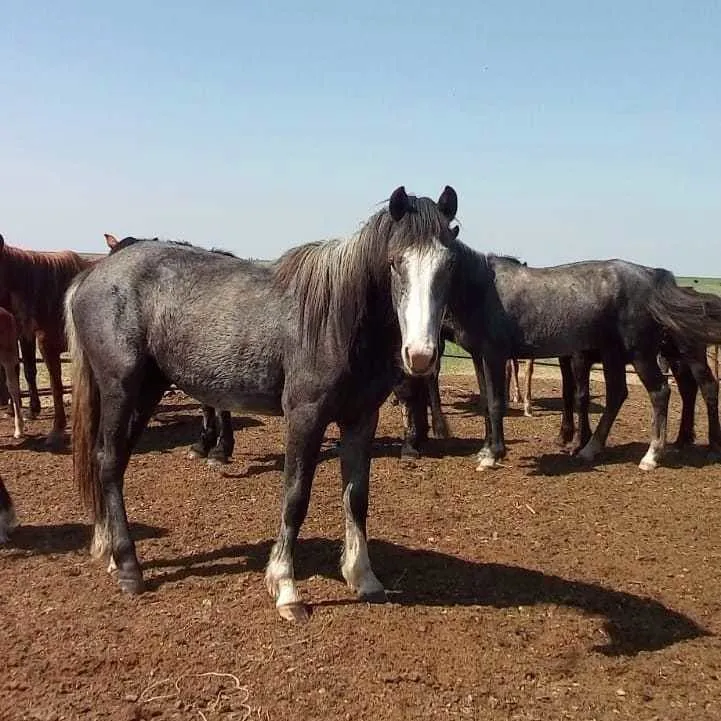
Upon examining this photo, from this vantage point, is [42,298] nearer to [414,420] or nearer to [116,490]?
[116,490]

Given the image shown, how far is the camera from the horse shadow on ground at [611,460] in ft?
24.5

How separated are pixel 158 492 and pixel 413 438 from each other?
2969 millimetres

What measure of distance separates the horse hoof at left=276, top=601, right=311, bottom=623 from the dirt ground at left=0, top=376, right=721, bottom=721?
0.20 feet

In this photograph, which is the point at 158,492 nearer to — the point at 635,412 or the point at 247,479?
the point at 247,479

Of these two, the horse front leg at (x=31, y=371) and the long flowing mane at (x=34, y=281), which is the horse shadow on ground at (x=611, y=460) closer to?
the long flowing mane at (x=34, y=281)

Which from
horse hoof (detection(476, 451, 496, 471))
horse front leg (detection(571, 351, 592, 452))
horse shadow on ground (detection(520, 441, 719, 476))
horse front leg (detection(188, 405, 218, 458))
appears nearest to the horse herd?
horse front leg (detection(188, 405, 218, 458))

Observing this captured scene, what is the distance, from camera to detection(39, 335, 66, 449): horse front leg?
795 cm

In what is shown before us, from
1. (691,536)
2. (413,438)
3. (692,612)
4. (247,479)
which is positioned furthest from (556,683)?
(413,438)

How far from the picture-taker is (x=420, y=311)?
10.7ft

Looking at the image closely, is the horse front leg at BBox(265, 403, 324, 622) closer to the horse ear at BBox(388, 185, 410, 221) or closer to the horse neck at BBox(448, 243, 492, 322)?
the horse ear at BBox(388, 185, 410, 221)

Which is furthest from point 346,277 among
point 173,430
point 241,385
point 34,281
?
point 173,430

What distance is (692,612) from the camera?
160 inches

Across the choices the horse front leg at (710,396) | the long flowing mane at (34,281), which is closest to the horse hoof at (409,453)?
the horse front leg at (710,396)

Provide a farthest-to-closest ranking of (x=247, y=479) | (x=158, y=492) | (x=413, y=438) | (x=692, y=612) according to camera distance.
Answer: (x=413, y=438)
(x=247, y=479)
(x=158, y=492)
(x=692, y=612)
